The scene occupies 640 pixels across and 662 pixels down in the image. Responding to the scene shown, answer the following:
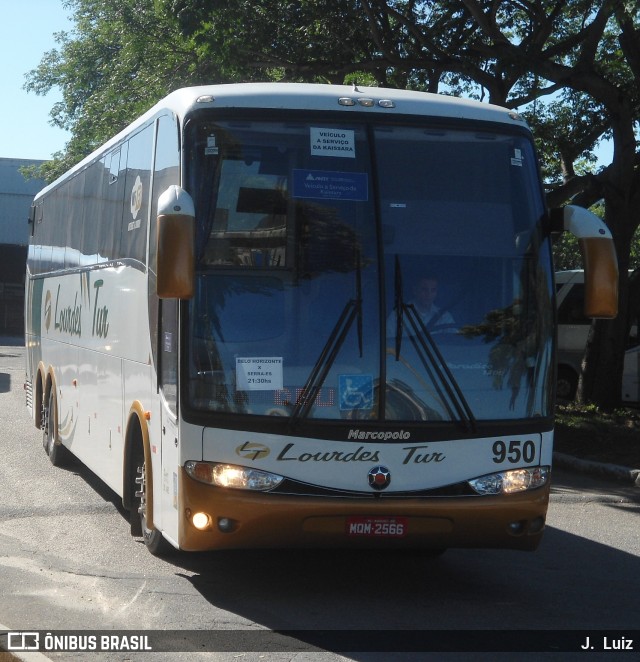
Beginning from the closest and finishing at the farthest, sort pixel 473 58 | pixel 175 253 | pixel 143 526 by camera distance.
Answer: pixel 175 253 < pixel 143 526 < pixel 473 58

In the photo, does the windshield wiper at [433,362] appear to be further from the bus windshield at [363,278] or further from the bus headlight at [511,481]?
the bus headlight at [511,481]

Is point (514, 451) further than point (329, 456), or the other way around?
point (514, 451)

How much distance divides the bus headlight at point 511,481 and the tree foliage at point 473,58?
33.5 ft

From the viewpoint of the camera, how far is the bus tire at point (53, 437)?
12922 mm

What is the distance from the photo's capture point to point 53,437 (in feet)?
42.9

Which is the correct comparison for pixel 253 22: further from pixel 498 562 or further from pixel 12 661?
pixel 12 661

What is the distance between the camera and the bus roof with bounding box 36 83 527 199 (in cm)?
712

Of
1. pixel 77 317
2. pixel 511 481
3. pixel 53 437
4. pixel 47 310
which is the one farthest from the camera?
pixel 47 310

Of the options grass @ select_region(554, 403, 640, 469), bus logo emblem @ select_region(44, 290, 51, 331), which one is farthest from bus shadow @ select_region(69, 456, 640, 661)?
bus logo emblem @ select_region(44, 290, 51, 331)

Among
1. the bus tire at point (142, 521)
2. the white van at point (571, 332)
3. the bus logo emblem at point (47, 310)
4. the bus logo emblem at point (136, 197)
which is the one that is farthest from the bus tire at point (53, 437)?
the white van at point (571, 332)

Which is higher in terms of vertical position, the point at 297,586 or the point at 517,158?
the point at 517,158

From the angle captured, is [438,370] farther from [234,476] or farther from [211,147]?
[211,147]

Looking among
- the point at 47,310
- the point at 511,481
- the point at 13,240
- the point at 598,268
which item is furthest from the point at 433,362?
the point at 13,240

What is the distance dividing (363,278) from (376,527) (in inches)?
58.4
